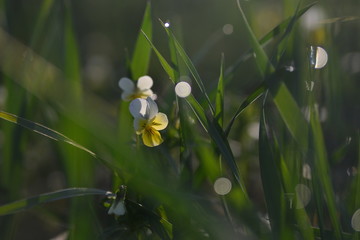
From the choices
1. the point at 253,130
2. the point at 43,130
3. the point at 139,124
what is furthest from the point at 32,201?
the point at 253,130

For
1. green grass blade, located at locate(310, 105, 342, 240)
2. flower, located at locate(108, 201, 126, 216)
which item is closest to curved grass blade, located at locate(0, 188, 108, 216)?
flower, located at locate(108, 201, 126, 216)

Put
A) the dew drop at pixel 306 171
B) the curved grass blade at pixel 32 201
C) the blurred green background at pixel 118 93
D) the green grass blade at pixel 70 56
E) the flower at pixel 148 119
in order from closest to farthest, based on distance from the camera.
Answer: the curved grass blade at pixel 32 201
the flower at pixel 148 119
the dew drop at pixel 306 171
the blurred green background at pixel 118 93
the green grass blade at pixel 70 56

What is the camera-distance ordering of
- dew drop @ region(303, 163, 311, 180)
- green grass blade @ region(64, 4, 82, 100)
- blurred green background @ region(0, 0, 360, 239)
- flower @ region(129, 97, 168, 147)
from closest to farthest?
flower @ region(129, 97, 168, 147), dew drop @ region(303, 163, 311, 180), blurred green background @ region(0, 0, 360, 239), green grass blade @ region(64, 4, 82, 100)

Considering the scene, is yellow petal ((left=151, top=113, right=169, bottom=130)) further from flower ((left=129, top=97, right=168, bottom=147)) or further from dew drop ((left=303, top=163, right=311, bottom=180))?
dew drop ((left=303, top=163, right=311, bottom=180))

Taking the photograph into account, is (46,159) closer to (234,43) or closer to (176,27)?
(176,27)

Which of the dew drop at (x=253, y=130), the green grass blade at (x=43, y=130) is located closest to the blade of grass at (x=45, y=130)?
the green grass blade at (x=43, y=130)

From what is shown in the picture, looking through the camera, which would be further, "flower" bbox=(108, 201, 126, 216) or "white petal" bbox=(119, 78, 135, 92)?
"white petal" bbox=(119, 78, 135, 92)

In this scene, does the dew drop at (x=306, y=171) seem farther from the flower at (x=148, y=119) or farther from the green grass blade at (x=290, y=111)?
the flower at (x=148, y=119)

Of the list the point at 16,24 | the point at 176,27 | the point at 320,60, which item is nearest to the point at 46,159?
the point at 16,24
